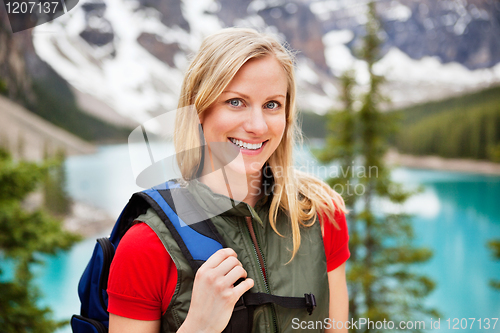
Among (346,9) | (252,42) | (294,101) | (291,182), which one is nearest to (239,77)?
(252,42)

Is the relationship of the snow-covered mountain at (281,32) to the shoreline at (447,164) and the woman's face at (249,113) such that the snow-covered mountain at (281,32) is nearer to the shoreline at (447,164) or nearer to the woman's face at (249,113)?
the shoreline at (447,164)

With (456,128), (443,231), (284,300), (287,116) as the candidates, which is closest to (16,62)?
(287,116)

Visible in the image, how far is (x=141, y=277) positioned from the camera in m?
0.83

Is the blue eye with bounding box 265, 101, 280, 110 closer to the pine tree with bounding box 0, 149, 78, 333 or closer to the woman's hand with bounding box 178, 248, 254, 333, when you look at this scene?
the woman's hand with bounding box 178, 248, 254, 333

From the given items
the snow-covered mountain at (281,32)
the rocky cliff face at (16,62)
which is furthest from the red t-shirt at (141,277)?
the rocky cliff face at (16,62)

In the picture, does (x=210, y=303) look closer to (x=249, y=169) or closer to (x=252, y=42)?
(x=249, y=169)

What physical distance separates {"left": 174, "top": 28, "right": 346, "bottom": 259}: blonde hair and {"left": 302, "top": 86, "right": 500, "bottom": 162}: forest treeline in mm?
11557

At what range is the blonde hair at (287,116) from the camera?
924 millimetres

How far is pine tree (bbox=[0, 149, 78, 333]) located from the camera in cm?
357

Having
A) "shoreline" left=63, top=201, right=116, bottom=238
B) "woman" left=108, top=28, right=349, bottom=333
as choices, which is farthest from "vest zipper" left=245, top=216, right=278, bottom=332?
"shoreline" left=63, top=201, right=116, bottom=238

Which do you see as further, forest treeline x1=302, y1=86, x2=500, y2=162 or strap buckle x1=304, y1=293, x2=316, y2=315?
forest treeline x1=302, y1=86, x2=500, y2=162

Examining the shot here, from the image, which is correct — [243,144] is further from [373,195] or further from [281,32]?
[281,32]

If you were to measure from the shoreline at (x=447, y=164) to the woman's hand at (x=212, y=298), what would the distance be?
14.0 meters

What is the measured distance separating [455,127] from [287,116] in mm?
18147
